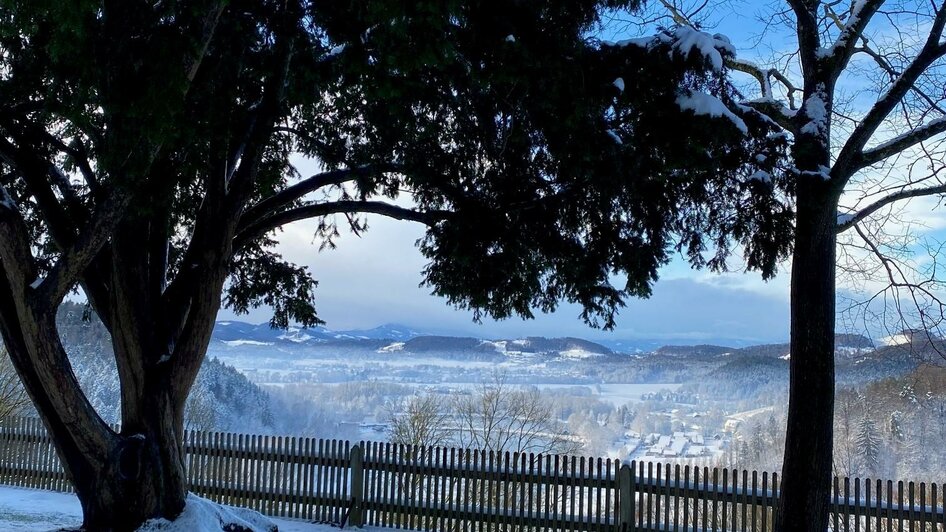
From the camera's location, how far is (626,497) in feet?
31.4

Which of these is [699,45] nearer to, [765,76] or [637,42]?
[637,42]

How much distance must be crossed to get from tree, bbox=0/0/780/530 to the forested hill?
27356mm

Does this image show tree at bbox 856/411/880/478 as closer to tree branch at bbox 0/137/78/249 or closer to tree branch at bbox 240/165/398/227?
tree branch at bbox 240/165/398/227

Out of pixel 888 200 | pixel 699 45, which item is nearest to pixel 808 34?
pixel 888 200

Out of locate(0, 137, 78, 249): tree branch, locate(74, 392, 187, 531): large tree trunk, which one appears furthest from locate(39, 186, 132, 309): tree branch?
locate(74, 392, 187, 531): large tree trunk

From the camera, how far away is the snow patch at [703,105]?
571cm

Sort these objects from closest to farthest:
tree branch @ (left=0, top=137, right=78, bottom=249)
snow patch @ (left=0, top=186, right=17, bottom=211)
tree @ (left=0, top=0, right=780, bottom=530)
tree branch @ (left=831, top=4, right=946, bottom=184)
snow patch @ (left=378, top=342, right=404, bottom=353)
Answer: tree @ (left=0, top=0, right=780, bottom=530) < snow patch @ (left=0, top=186, right=17, bottom=211) < tree branch @ (left=0, top=137, right=78, bottom=249) < tree branch @ (left=831, top=4, right=946, bottom=184) < snow patch @ (left=378, top=342, right=404, bottom=353)

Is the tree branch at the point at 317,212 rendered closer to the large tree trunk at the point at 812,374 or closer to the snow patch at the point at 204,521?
the snow patch at the point at 204,521

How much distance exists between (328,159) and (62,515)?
21.6ft

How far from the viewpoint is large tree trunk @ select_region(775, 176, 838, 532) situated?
7.02m

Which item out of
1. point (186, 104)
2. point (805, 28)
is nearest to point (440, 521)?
point (186, 104)

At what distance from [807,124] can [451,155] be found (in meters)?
3.75

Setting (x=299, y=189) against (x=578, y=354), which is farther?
(x=578, y=354)

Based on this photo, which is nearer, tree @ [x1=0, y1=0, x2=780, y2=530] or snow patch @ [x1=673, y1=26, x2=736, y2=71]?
tree @ [x1=0, y1=0, x2=780, y2=530]
